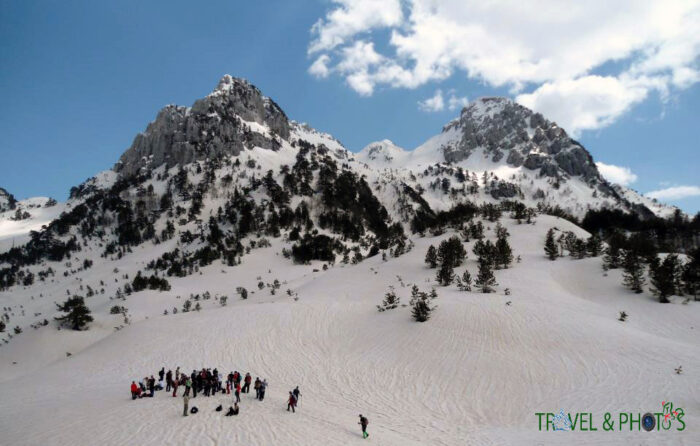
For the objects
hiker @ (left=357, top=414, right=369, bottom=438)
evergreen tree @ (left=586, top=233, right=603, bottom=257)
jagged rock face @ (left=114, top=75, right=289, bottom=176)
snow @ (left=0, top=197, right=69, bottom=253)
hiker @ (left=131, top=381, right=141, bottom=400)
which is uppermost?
jagged rock face @ (left=114, top=75, right=289, bottom=176)

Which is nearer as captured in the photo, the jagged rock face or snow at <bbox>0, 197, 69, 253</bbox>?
snow at <bbox>0, 197, 69, 253</bbox>

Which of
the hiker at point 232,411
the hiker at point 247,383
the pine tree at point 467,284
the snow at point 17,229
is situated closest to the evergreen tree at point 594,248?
the pine tree at point 467,284

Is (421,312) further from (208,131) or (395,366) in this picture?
(208,131)

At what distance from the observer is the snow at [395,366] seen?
14961 mm

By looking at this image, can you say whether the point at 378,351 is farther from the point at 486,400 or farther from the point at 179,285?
the point at 179,285

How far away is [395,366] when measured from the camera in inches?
914

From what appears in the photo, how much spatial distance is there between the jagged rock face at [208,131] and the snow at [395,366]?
129m

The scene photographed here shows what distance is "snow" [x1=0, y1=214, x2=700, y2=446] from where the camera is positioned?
1496 centimetres

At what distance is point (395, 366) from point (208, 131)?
16439 cm

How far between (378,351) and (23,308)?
104555 millimetres

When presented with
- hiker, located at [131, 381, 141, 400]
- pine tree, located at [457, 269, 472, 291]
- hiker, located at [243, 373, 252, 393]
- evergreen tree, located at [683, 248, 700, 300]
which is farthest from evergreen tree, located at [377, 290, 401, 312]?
evergreen tree, located at [683, 248, 700, 300]

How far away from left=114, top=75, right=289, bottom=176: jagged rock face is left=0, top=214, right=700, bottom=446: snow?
129264 mm

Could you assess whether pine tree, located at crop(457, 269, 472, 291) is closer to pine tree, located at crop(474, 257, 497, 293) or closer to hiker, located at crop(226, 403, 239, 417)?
pine tree, located at crop(474, 257, 497, 293)

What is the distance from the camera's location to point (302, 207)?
125m
